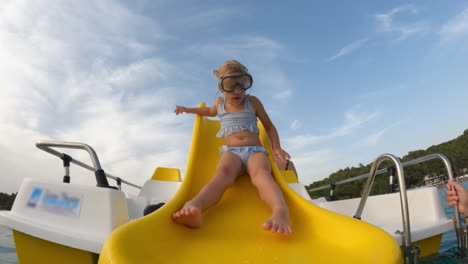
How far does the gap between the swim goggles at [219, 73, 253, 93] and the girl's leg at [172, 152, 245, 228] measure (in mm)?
449

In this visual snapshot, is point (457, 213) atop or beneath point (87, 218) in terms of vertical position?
beneath

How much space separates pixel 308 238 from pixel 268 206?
1.18 ft

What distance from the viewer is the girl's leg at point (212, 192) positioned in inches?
61.7

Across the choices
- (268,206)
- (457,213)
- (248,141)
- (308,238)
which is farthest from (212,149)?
(457,213)

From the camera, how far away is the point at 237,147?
85.6 inches

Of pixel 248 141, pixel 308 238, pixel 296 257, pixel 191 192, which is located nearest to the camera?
pixel 296 257

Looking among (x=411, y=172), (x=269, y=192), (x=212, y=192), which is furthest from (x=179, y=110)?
(x=411, y=172)

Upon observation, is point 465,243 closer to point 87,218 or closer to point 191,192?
point 191,192

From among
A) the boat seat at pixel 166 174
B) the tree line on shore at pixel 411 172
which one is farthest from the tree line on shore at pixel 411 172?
the boat seat at pixel 166 174

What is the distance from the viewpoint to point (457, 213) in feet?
7.43

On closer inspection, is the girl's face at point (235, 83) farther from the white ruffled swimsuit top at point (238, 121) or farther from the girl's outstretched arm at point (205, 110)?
the girl's outstretched arm at point (205, 110)

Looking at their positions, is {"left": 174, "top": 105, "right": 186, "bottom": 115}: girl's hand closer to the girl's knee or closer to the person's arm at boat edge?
the girl's knee

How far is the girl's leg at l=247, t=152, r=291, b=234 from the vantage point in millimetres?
1511

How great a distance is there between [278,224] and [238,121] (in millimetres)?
950
